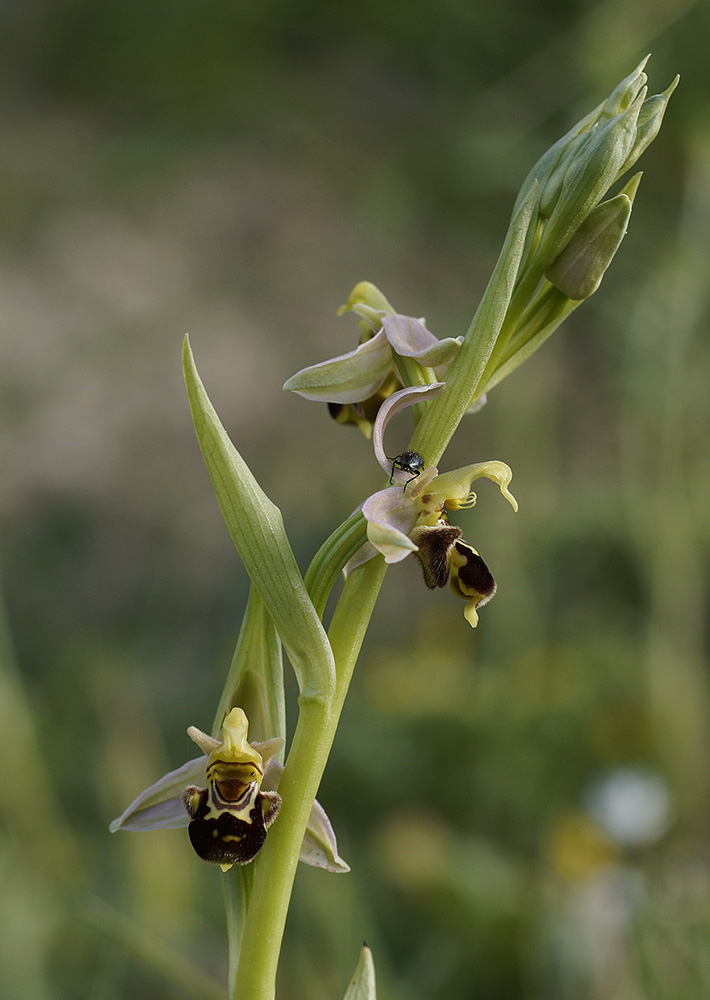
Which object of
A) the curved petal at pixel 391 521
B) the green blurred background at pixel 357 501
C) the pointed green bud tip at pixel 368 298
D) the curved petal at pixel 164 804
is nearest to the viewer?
the curved petal at pixel 391 521

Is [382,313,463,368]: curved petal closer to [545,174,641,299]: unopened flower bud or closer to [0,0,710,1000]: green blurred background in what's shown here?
[545,174,641,299]: unopened flower bud

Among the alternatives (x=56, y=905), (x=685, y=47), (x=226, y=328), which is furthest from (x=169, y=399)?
(x=56, y=905)

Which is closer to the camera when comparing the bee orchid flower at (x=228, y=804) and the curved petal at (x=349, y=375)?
the bee orchid flower at (x=228, y=804)

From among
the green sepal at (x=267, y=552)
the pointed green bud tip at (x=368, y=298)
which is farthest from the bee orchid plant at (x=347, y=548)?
the pointed green bud tip at (x=368, y=298)

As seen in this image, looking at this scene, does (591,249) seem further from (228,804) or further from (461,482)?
(228,804)

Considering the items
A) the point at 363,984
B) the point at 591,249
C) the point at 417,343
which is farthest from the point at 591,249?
the point at 363,984

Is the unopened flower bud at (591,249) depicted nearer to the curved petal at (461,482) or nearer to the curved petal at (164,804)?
the curved petal at (461,482)
